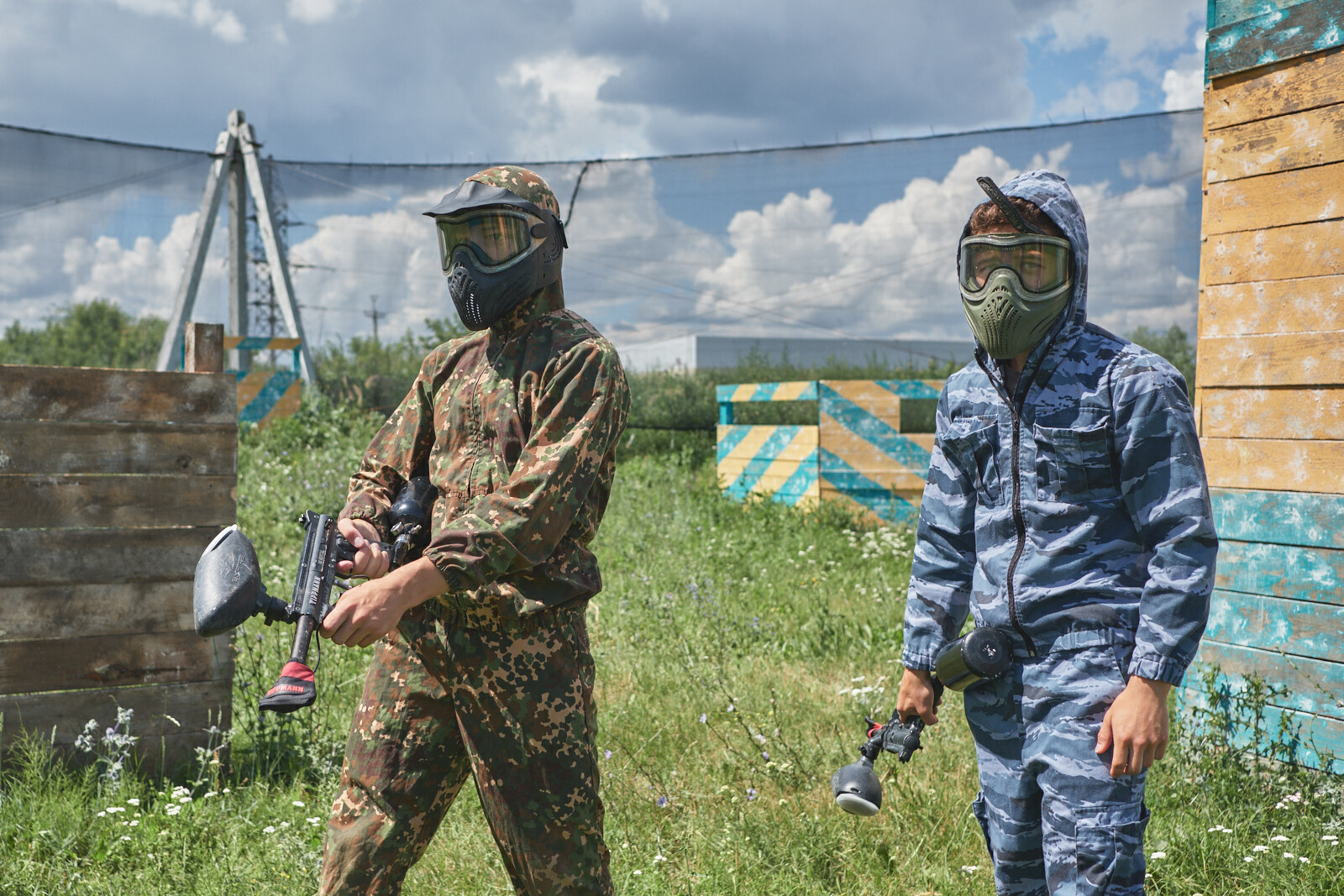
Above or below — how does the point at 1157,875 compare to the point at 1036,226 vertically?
below

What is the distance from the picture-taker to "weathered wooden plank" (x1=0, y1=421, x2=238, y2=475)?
12.2 feet

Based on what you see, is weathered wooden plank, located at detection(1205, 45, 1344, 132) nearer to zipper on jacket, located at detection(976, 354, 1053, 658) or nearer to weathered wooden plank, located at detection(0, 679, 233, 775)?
zipper on jacket, located at detection(976, 354, 1053, 658)

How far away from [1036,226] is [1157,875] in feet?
6.79

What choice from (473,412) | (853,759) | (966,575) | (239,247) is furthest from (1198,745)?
(239,247)

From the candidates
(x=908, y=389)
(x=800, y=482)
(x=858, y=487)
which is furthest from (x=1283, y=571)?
(x=800, y=482)

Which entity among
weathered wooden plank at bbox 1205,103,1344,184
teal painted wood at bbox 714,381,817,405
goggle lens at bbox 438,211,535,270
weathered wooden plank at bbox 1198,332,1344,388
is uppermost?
weathered wooden plank at bbox 1205,103,1344,184

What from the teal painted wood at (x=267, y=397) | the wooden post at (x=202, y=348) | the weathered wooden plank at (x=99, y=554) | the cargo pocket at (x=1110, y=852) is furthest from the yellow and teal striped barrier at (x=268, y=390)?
the cargo pocket at (x=1110, y=852)

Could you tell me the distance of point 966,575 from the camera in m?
2.38

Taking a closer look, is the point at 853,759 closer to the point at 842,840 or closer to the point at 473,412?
the point at 842,840

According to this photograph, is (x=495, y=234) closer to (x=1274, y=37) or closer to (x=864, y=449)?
(x=1274, y=37)

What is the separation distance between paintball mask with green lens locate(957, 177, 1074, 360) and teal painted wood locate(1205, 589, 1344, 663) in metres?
1.73

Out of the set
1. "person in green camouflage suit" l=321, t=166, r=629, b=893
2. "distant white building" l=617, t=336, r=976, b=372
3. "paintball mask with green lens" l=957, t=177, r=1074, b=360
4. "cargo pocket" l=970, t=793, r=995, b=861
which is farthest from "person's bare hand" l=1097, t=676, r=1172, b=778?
"distant white building" l=617, t=336, r=976, b=372

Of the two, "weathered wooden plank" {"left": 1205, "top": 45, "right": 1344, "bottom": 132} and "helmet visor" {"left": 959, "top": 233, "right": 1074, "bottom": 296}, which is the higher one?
"weathered wooden plank" {"left": 1205, "top": 45, "right": 1344, "bottom": 132}

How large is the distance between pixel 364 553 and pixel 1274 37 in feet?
11.6
